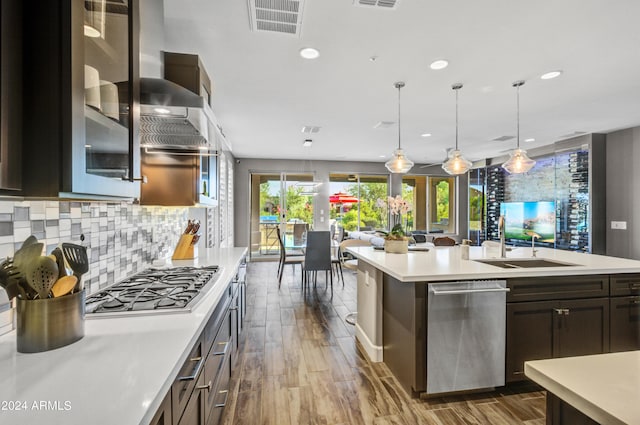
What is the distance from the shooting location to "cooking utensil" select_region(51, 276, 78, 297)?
96cm

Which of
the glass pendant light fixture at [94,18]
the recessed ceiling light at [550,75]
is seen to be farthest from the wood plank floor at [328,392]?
the recessed ceiling light at [550,75]

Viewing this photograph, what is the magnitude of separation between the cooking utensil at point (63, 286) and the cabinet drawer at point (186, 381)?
443mm

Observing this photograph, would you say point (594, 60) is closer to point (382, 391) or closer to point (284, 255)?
point (382, 391)

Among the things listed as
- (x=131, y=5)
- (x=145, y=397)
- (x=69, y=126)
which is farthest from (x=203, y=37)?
(x=145, y=397)

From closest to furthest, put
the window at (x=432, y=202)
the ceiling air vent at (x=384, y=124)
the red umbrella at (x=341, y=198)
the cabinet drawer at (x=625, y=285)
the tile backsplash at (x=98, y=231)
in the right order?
the tile backsplash at (x=98, y=231) → the cabinet drawer at (x=625, y=285) → the ceiling air vent at (x=384, y=124) → the red umbrella at (x=341, y=198) → the window at (x=432, y=202)

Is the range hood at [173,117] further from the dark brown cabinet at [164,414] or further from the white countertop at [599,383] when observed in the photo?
the white countertop at [599,383]

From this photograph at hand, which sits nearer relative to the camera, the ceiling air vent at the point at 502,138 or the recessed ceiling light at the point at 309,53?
the recessed ceiling light at the point at 309,53

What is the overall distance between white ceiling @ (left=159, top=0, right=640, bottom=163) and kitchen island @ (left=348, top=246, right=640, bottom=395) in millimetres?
1767

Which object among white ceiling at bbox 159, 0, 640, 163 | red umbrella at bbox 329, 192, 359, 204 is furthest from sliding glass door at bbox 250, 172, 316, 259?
white ceiling at bbox 159, 0, 640, 163

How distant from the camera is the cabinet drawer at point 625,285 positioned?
2.28 metres

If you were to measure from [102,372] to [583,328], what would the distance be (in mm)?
2944

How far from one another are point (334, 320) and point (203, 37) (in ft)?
10.2

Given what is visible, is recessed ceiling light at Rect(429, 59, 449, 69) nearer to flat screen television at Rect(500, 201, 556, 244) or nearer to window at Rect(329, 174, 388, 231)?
flat screen television at Rect(500, 201, 556, 244)

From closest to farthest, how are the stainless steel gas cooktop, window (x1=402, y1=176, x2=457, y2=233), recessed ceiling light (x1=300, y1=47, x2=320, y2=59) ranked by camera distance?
the stainless steel gas cooktop, recessed ceiling light (x1=300, y1=47, x2=320, y2=59), window (x1=402, y1=176, x2=457, y2=233)
